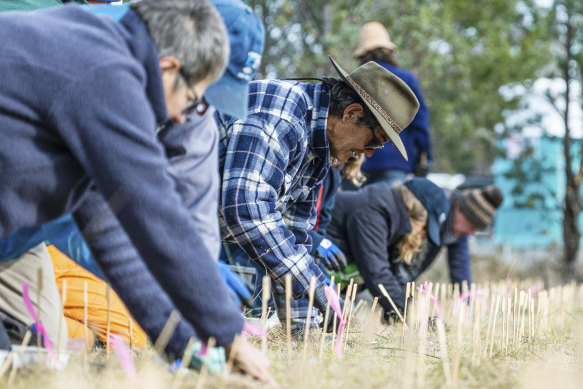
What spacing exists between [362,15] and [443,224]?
14.6 ft

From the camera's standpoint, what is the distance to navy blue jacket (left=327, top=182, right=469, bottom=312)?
4539 millimetres

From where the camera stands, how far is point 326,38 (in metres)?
8.38

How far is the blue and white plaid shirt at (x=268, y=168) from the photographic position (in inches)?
125

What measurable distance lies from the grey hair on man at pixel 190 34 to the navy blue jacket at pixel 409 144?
3708 millimetres

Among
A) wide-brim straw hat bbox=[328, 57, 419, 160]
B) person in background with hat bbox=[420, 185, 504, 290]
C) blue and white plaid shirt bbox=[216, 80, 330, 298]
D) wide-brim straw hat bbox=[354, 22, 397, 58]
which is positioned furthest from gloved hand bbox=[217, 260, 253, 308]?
wide-brim straw hat bbox=[354, 22, 397, 58]

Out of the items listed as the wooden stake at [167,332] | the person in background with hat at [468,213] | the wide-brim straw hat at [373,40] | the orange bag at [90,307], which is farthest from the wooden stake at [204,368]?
the wide-brim straw hat at [373,40]

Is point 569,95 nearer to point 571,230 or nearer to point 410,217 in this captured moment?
point 571,230

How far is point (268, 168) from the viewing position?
3.23m

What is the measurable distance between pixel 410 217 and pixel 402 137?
45.4 inches

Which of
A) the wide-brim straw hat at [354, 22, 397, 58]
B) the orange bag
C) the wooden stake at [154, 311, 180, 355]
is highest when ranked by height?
the wide-brim straw hat at [354, 22, 397, 58]

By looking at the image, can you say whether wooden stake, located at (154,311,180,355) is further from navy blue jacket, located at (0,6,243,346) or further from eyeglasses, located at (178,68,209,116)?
eyeglasses, located at (178,68,209,116)

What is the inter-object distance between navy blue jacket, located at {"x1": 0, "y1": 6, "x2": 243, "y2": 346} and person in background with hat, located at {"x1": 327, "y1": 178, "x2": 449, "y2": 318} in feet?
8.99

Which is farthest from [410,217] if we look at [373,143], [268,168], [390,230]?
[268,168]

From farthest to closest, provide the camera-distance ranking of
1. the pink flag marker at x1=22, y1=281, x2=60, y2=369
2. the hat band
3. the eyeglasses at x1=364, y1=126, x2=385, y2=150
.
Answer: the eyeglasses at x1=364, y1=126, x2=385, y2=150 < the hat band < the pink flag marker at x1=22, y1=281, x2=60, y2=369
